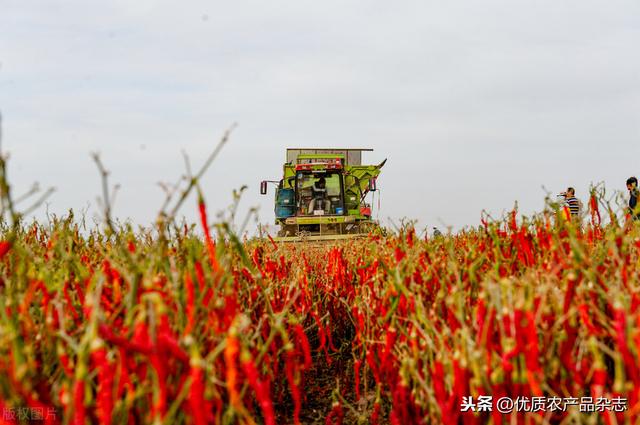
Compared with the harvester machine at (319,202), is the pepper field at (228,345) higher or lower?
lower

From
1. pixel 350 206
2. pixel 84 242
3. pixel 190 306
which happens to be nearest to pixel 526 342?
pixel 190 306

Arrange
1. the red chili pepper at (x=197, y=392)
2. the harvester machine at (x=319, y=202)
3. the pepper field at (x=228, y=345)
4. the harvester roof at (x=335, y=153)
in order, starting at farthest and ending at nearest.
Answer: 1. the harvester roof at (x=335, y=153)
2. the harvester machine at (x=319, y=202)
3. the pepper field at (x=228, y=345)
4. the red chili pepper at (x=197, y=392)

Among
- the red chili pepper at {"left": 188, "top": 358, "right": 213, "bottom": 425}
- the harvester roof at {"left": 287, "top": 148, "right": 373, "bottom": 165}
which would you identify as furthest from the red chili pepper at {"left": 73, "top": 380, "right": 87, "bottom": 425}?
the harvester roof at {"left": 287, "top": 148, "right": 373, "bottom": 165}

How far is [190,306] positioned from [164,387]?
344 mm

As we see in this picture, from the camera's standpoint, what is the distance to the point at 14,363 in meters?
1.53

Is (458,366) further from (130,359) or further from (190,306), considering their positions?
(130,359)

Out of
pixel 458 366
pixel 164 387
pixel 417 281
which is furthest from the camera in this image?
pixel 417 281

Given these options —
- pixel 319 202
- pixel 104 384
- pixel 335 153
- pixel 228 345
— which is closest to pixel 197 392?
pixel 228 345

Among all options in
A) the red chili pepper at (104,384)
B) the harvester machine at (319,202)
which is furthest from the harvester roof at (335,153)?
the red chili pepper at (104,384)

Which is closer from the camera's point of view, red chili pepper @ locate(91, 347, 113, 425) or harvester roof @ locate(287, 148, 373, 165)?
red chili pepper @ locate(91, 347, 113, 425)

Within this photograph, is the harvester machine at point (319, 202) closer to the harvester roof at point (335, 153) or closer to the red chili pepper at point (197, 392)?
the harvester roof at point (335, 153)

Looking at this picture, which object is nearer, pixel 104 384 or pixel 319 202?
pixel 104 384

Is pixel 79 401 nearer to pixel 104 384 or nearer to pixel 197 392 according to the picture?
pixel 104 384

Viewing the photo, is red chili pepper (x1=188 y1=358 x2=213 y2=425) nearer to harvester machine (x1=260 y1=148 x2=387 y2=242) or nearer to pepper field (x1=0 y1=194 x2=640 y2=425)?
pepper field (x1=0 y1=194 x2=640 y2=425)
